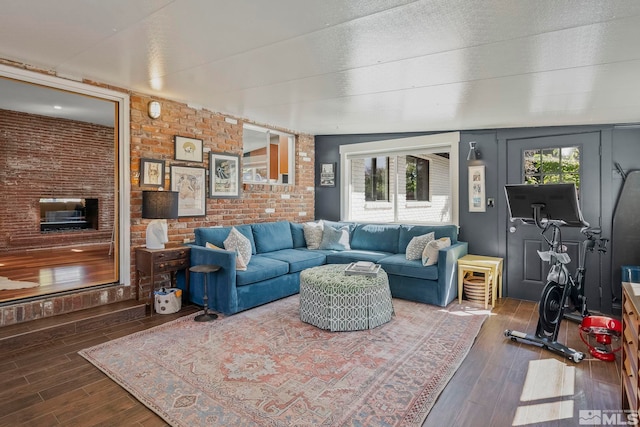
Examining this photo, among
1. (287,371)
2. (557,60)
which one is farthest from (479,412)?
(557,60)

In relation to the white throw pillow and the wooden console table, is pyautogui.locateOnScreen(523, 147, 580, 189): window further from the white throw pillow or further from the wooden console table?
the wooden console table

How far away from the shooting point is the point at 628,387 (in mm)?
1877

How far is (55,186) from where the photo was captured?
6.95 metres

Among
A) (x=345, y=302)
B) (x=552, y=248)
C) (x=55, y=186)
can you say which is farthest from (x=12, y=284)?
(x=552, y=248)

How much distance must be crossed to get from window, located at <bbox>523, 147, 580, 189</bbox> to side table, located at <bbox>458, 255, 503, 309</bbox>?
1189mm

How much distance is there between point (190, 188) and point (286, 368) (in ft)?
9.11

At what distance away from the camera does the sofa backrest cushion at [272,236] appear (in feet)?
16.3

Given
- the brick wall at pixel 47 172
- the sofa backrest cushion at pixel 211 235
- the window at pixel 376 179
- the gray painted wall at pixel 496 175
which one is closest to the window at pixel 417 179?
the window at pixel 376 179

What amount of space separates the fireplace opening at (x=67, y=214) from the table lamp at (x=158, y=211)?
4.66 m

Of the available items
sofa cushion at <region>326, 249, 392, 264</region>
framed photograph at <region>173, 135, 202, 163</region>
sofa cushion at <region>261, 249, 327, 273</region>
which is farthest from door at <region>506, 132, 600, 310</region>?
framed photograph at <region>173, 135, 202, 163</region>

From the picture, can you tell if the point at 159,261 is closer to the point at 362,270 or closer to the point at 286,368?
the point at 286,368

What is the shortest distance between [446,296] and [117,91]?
4.38 metres

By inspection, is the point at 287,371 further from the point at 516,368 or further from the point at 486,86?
the point at 486,86

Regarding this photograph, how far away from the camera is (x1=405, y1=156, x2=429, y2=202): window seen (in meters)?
6.01
